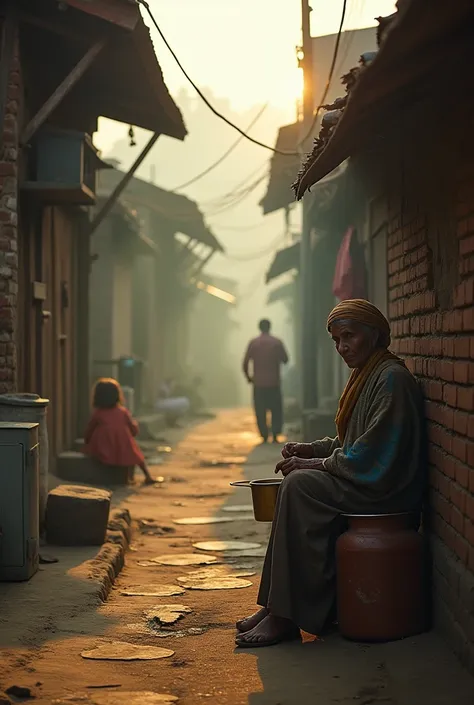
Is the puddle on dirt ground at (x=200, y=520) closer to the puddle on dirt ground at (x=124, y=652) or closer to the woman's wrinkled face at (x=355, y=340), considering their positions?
the puddle on dirt ground at (x=124, y=652)

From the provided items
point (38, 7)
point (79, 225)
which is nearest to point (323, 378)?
point (79, 225)

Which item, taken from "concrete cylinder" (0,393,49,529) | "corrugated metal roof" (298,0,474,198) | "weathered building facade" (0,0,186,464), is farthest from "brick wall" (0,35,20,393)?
"corrugated metal roof" (298,0,474,198)

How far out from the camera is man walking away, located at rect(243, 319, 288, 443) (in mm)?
18156

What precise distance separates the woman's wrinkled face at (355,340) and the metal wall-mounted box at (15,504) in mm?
2112

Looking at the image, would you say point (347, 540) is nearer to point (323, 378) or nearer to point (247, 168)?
point (323, 378)

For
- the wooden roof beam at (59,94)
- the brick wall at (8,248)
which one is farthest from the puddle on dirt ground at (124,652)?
the wooden roof beam at (59,94)

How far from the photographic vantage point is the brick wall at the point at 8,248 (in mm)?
8164

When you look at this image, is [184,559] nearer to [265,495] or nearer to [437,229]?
[265,495]

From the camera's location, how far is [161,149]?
155 meters

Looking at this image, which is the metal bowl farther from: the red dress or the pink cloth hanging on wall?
the red dress

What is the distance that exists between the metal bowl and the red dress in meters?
5.77

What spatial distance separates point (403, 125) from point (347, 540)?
7.68 feet

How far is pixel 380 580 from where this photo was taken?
16.3 feet

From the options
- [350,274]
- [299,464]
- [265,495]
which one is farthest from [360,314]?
[350,274]
